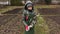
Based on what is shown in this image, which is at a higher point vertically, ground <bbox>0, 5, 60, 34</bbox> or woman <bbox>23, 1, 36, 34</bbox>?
woman <bbox>23, 1, 36, 34</bbox>

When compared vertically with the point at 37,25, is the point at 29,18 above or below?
above

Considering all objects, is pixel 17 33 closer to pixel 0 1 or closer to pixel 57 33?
pixel 57 33

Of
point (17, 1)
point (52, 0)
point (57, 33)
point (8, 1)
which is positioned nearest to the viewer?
point (57, 33)

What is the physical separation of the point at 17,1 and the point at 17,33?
32491 millimetres

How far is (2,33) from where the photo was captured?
11.5m

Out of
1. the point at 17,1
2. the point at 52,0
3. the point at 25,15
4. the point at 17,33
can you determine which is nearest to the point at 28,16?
the point at 25,15

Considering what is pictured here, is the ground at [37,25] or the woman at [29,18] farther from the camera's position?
the ground at [37,25]

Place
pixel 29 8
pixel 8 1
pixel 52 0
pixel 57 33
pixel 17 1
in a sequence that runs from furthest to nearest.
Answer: pixel 52 0
pixel 8 1
pixel 17 1
pixel 57 33
pixel 29 8

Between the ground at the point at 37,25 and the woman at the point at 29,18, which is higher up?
the woman at the point at 29,18

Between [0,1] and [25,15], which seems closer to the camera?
[25,15]

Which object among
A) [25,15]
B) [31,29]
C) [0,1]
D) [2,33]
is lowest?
[0,1]

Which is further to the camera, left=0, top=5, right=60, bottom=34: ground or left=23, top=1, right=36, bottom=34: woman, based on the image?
left=0, top=5, right=60, bottom=34: ground

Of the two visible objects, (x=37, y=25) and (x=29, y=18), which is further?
(x=37, y=25)

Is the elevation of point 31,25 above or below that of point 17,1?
above
